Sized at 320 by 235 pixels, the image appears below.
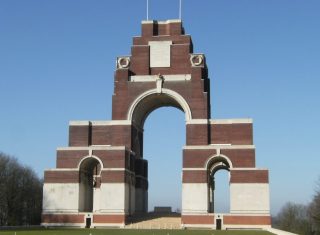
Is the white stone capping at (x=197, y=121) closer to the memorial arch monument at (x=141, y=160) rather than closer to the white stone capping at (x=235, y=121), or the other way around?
the memorial arch monument at (x=141, y=160)

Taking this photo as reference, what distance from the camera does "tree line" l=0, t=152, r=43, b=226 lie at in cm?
7225

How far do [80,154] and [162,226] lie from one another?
1213 centimetres

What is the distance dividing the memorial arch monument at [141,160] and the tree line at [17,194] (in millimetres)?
17309

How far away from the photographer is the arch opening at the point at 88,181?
56.6 metres

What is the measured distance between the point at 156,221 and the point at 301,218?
1747 inches

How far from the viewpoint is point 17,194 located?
73.8 metres

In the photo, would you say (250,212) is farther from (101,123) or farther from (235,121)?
(101,123)

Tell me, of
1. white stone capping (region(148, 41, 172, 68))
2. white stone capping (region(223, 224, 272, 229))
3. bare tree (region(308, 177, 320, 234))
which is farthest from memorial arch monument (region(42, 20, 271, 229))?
bare tree (region(308, 177, 320, 234))

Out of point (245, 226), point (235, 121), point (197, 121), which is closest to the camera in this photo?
point (245, 226)

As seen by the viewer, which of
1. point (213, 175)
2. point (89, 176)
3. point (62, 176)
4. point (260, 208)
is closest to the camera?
point (260, 208)

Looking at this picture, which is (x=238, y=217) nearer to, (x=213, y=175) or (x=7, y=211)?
(x=213, y=175)

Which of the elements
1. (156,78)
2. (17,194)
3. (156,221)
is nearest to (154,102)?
(156,78)

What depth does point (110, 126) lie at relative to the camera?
2303 inches

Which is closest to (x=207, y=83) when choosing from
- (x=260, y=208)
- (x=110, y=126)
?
(x=110, y=126)
